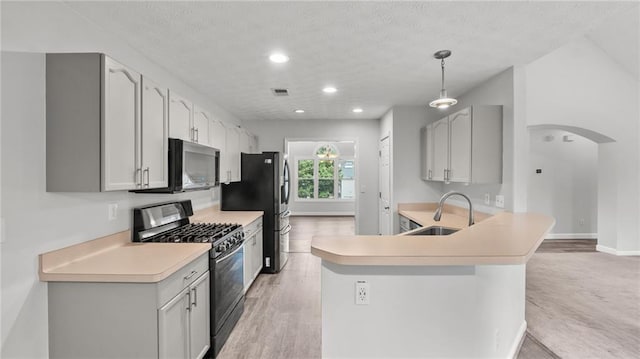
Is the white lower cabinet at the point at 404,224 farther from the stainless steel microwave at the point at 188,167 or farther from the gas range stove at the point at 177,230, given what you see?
the stainless steel microwave at the point at 188,167

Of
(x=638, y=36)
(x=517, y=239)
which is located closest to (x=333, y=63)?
(x=517, y=239)

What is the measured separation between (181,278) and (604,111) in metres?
6.01

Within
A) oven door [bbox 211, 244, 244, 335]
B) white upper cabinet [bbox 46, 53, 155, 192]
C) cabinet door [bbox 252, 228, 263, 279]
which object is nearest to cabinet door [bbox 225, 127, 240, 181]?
cabinet door [bbox 252, 228, 263, 279]

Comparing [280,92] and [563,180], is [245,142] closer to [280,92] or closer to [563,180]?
[280,92]

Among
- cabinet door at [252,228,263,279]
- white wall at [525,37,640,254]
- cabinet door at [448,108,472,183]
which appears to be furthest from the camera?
white wall at [525,37,640,254]

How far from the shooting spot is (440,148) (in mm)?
3990

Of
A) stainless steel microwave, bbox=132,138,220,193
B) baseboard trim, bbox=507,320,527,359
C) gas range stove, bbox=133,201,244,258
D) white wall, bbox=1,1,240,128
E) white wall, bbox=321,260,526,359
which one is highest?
white wall, bbox=1,1,240,128

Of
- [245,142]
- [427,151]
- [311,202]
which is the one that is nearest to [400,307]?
[427,151]

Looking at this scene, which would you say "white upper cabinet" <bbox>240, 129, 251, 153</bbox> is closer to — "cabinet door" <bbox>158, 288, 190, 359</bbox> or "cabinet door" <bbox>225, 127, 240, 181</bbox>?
"cabinet door" <bbox>225, 127, 240, 181</bbox>

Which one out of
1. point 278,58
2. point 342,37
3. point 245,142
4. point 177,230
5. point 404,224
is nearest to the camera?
point 342,37

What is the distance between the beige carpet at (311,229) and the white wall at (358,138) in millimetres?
1306

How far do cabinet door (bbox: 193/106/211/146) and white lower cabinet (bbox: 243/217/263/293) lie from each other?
104 centimetres

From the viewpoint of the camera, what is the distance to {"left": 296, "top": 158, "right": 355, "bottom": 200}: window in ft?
36.8

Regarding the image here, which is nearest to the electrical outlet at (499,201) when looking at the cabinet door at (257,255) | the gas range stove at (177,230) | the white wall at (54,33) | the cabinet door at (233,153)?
the gas range stove at (177,230)
